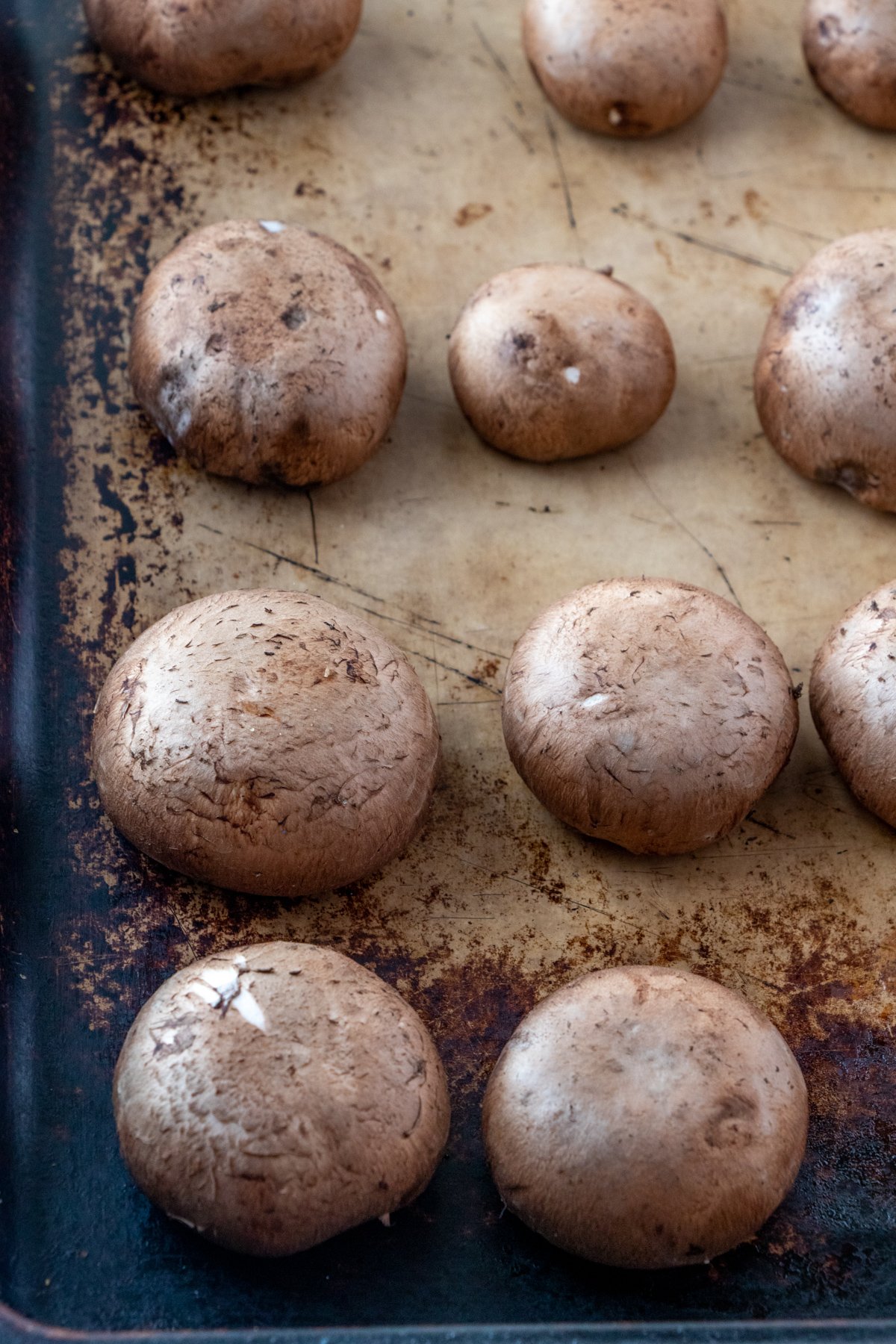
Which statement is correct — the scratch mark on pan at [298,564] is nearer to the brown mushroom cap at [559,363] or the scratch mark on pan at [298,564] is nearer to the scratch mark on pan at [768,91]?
the brown mushroom cap at [559,363]

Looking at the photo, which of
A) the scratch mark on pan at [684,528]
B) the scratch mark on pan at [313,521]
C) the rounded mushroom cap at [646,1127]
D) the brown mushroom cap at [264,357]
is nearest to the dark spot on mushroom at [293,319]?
the brown mushroom cap at [264,357]

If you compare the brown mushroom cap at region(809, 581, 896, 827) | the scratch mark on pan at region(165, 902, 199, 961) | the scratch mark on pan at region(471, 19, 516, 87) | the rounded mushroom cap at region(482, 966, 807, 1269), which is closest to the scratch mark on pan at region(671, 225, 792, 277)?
the scratch mark on pan at region(471, 19, 516, 87)

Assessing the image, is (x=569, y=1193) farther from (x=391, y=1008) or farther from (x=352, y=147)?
(x=352, y=147)

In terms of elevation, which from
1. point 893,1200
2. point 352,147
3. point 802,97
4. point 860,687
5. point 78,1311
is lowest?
point 78,1311

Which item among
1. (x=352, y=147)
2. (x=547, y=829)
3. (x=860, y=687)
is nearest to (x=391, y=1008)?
(x=547, y=829)

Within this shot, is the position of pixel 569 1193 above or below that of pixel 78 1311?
above

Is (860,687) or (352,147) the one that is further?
(352,147)

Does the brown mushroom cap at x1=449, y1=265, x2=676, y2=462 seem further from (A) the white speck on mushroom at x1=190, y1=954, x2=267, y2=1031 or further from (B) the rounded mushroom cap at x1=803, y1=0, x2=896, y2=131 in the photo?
(A) the white speck on mushroom at x1=190, y1=954, x2=267, y2=1031
